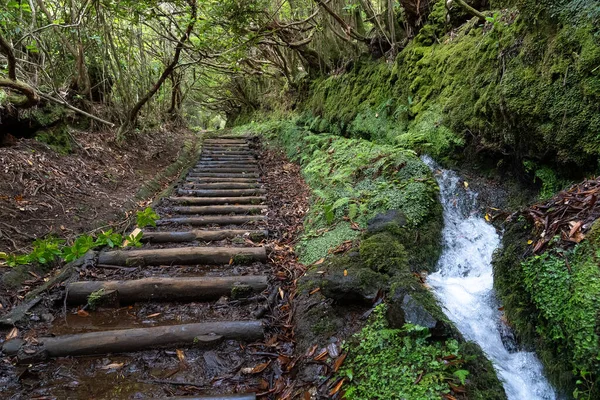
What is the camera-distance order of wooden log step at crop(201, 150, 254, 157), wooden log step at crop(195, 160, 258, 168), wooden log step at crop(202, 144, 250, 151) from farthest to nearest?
wooden log step at crop(202, 144, 250, 151) → wooden log step at crop(201, 150, 254, 157) → wooden log step at crop(195, 160, 258, 168)

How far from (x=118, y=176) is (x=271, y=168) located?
148 inches

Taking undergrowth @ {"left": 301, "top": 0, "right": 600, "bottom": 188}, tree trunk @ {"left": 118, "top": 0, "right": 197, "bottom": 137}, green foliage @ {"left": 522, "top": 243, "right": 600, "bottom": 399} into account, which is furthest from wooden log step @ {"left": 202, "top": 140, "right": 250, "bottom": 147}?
green foliage @ {"left": 522, "top": 243, "right": 600, "bottom": 399}

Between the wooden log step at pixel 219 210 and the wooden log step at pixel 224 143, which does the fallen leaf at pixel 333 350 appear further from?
the wooden log step at pixel 224 143

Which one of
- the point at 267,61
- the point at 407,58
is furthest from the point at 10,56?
the point at 267,61

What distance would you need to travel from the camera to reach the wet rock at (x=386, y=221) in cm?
413

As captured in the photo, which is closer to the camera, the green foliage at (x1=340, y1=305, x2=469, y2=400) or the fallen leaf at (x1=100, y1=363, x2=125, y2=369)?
the green foliage at (x1=340, y1=305, x2=469, y2=400)

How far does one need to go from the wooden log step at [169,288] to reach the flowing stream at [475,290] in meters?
2.03

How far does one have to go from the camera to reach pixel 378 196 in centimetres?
500

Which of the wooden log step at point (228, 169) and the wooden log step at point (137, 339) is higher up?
the wooden log step at point (228, 169)

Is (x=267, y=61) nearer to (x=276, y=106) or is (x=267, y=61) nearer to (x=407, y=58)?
(x=276, y=106)

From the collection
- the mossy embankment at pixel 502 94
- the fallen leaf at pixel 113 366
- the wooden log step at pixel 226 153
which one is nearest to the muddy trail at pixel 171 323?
the fallen leaf at pixel 113 366

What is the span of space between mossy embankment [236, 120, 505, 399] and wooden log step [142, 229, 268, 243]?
0.70 metres

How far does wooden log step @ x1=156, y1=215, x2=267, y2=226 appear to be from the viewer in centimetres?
559

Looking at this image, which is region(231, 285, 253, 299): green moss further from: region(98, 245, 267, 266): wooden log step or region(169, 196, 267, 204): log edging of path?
region(169, 196, 267, 204): log edging of path
